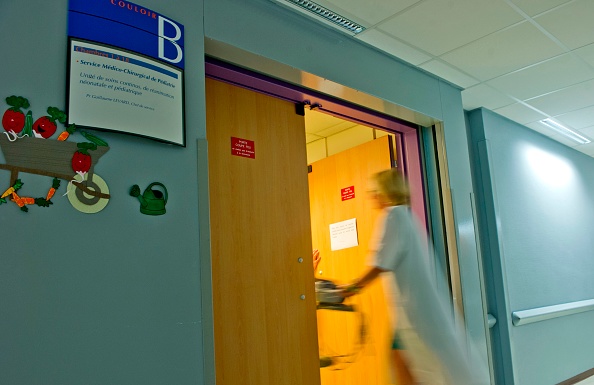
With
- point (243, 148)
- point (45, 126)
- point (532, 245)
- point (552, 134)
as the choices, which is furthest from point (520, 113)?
point (45, 126)

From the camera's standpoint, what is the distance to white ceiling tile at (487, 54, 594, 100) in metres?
4.07

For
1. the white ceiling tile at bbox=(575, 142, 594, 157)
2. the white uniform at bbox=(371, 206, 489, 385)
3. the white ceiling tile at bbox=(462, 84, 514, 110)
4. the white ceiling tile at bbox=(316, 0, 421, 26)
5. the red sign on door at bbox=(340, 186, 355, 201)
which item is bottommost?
the white uniform at bbox=(371, 206, 489, 385)

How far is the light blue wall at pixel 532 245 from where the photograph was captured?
4535mm

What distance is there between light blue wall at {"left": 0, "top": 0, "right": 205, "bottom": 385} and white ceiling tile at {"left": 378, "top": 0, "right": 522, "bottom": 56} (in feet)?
5.52

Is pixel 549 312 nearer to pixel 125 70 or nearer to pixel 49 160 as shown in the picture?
pixel 125 70

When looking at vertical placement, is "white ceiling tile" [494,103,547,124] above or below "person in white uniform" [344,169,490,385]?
above

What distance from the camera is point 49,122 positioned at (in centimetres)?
186

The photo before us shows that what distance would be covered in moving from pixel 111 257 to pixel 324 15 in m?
1.97

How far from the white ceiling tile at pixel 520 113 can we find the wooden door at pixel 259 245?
8.86ft

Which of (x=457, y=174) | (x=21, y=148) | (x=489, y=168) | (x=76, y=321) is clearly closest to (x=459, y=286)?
(x=457, y=174)

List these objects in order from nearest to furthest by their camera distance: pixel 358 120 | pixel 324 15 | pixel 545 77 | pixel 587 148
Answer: pixel 324 15
pixel 358 120
pixel 545 77
pixel 587 148

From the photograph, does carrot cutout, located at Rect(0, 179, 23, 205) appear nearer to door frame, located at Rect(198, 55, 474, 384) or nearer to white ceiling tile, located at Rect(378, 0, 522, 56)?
door frame, located at Rect(198, 55, 474, 384)

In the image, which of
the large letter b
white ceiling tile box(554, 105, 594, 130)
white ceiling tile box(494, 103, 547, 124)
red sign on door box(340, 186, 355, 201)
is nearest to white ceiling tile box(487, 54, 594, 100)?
white ceiling tile box(494, 103, 547, 124)

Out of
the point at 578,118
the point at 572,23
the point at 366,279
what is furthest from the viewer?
the point at 578,118
